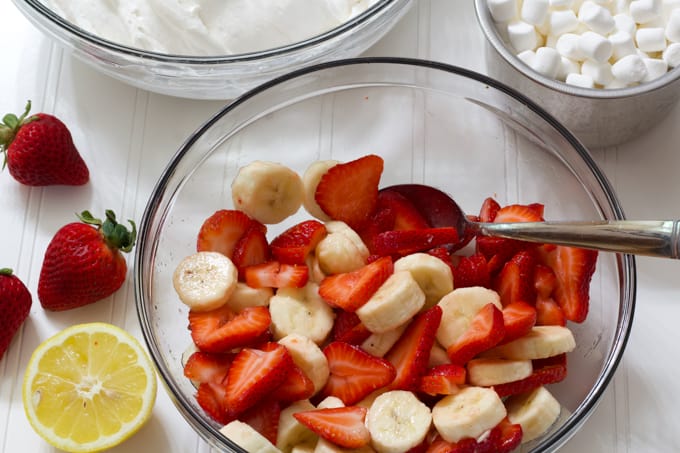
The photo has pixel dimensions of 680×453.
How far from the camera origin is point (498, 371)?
1342 mm

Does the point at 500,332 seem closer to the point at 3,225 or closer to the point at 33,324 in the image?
the point at 33,324

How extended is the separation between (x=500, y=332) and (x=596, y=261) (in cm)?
24

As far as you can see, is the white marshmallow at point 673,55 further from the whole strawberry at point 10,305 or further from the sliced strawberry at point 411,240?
the whole strawberry at point 10,305

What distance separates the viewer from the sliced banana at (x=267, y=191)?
4.94 ft

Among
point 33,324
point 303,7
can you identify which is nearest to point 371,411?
point 33,324

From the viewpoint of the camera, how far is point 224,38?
1.63 meters

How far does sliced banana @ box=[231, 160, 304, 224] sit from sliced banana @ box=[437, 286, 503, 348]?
336 mm

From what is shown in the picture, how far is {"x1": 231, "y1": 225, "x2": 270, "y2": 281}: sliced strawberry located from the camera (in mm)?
1499

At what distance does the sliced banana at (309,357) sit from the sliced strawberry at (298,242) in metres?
0.16

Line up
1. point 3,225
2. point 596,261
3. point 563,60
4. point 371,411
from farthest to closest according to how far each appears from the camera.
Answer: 1. point 3,225
2. point 563,60
3. point 596,261
4. point 371,411

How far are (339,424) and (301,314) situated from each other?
210 millimetres

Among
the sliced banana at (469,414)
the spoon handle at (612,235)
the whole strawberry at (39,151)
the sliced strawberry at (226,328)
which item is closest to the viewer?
the spoon handle at (612,235)

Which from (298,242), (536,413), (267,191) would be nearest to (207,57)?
(267,191)

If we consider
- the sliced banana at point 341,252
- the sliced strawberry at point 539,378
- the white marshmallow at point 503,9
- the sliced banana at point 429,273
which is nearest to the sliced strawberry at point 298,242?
the sliced banana at point 341,252
